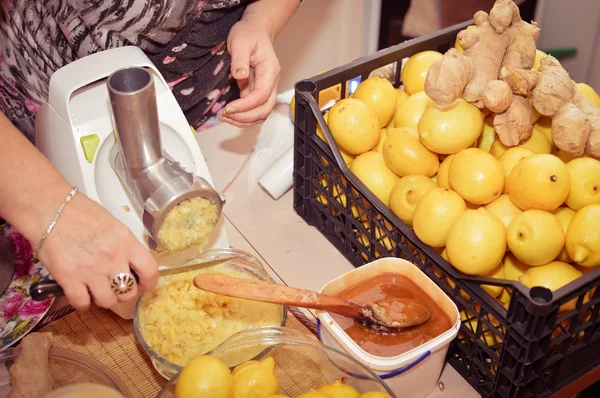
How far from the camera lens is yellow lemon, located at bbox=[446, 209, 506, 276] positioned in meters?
0.91

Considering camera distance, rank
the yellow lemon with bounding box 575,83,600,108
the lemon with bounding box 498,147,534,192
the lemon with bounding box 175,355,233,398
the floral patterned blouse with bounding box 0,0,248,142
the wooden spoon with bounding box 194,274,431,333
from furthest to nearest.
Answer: the floral patterned blouse with bounding box 0,0,248,142 → the yellow lemon with bounding box 575,83,600,108 → the lemon with bounding box 498,147,534,192 → the wooden spoon with bounding box 194,274,431,333 → the lemon with bounding box 175,355,233,398

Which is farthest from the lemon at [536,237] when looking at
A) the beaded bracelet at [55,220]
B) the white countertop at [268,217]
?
the beaded bracelet at [55,220]

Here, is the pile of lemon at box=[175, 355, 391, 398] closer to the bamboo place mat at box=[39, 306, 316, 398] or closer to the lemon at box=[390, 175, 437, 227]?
the bamboo place mat at box=[39, 306, 316, 398]

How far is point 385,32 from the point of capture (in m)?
2.32

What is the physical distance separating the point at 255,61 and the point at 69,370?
2.36 feet

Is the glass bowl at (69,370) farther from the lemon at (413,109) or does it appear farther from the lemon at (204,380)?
the lemon at (413,109)

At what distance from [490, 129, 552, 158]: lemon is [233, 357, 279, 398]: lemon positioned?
1.71ft

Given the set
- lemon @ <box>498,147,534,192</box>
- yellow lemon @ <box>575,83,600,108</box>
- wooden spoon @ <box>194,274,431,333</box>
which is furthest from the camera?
yellow lemon @ <box>575,83,600,108</box>

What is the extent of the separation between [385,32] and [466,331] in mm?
1566

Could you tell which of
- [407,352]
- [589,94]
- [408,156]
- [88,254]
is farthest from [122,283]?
[589,94]

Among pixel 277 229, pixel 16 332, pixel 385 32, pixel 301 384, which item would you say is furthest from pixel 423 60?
pixel 385 32

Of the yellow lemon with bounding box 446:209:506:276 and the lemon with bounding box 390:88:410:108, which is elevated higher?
the lemon with bounding box 390:88:410:108

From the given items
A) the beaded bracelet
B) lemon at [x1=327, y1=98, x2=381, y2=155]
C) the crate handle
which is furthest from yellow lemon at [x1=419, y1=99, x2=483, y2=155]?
the beaded bracelet

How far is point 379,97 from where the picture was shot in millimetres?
1180
